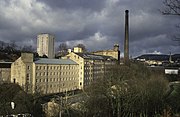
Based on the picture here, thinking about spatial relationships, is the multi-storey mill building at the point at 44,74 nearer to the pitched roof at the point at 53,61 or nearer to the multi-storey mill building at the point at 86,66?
the pitched roof at the point at 53,61

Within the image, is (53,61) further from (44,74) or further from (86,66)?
(86,66)

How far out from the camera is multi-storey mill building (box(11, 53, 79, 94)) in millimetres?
49719

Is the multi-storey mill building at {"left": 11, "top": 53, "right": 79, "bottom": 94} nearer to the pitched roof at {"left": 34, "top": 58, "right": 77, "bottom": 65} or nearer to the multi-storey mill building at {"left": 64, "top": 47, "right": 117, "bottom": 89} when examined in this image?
the pitched roof at {"left": 34, "top": 58, "right": 77, "bottom": 65}

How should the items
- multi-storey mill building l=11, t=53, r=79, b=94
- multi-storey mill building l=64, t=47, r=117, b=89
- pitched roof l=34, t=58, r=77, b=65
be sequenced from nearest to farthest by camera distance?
multi-storey mill building l=11, t=53, r=79, b=94 → pitched roof l=34, t=58, r=77, b=65 → multi-storey mill building l=64, t=47, r=117, b=89

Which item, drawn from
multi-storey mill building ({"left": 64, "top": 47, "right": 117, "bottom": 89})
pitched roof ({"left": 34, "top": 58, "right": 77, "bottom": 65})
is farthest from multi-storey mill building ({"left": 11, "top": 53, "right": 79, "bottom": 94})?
multi-storey mill building ({"left": 64, "top": 47, "right": 117, "bottom": 89})

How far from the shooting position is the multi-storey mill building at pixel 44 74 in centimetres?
4972

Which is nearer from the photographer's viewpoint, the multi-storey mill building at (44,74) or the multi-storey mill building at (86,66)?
the multi-storey mill building at (44,74)

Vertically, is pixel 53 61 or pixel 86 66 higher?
pixel 53 61

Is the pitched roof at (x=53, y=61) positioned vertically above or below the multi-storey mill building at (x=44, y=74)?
above

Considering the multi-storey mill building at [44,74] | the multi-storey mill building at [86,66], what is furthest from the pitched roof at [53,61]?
the multi-storey mill building at [86,66]

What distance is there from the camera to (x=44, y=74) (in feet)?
177

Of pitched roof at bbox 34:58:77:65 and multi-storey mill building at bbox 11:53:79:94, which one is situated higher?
pitched roof at bbox 34:58:77:65

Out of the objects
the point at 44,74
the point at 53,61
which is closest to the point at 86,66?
the point at 53,61

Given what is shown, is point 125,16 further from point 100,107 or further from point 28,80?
point 100,107
